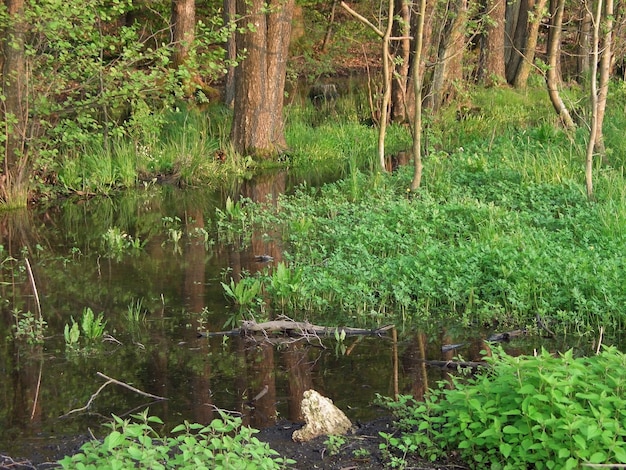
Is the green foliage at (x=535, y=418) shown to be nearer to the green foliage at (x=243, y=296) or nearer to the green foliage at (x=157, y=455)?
the green foliage at (x=157, y=455)

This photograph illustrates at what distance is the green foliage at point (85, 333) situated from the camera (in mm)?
7340

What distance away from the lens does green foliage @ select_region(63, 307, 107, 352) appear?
289 inches

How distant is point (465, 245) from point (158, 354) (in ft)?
10.9

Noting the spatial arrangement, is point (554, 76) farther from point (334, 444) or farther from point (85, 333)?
point (334, 444)

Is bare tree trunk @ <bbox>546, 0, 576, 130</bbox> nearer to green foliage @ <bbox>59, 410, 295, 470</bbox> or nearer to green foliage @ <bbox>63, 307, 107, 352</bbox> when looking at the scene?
green foliage @ <bbox>63, 307, 107, 352</bbox>

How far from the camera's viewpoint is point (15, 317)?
8.21 m

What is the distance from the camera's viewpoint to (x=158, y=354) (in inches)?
283

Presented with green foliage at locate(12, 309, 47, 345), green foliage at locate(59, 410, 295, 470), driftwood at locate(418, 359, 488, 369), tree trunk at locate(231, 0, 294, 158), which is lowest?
green foliage at locate(12, 309, 47, 345)

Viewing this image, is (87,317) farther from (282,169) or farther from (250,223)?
(282,169)

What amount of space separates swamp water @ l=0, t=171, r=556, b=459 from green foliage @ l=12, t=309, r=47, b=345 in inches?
1.7

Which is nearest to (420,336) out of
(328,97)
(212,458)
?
(212,458)

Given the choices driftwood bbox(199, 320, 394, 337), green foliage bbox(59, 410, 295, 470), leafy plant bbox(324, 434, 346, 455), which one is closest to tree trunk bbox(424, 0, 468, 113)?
driftwood bbox(199, 320, 394, 337)

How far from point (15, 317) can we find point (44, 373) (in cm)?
161

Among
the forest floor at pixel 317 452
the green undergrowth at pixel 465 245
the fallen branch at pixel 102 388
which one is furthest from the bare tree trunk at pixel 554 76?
the forest floor at pixel 317 452
